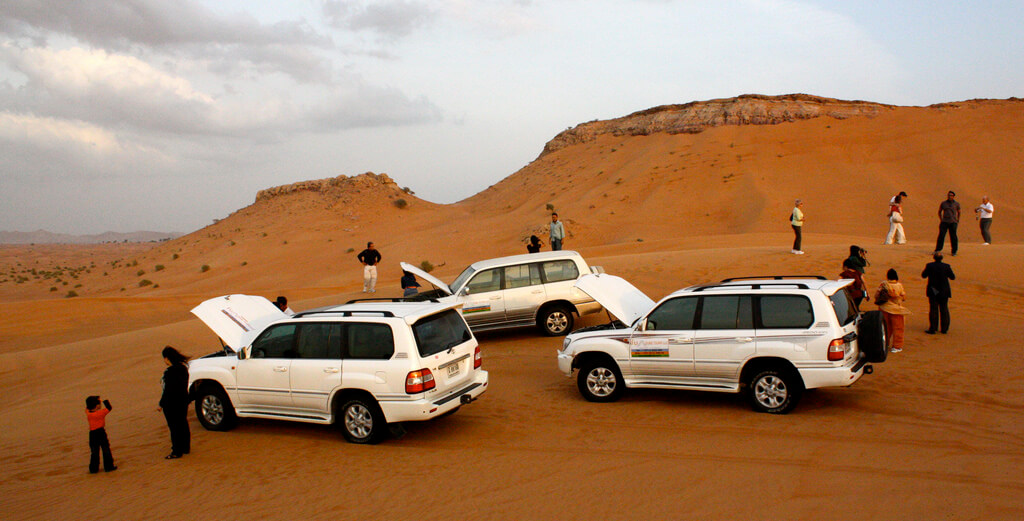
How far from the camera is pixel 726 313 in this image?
26.2 feet

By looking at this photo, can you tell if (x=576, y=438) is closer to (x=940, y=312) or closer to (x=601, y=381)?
(x=601, y=381)

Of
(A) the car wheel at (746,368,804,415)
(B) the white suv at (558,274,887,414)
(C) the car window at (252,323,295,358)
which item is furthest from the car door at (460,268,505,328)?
(A) the car wheel at (746,368,804,415)

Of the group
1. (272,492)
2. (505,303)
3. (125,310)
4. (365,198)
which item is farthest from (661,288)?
(365,198)

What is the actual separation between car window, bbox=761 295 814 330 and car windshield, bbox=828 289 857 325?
33 centimetres

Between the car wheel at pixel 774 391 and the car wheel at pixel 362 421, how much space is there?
4585 mm

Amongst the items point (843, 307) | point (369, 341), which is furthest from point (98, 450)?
point (843, 307)

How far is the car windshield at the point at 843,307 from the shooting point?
7543 mm

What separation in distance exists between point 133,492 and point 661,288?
14.1 m

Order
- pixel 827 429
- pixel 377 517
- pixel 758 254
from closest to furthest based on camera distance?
pixel 377 517 → pixel 827 429 → pixel 758 254

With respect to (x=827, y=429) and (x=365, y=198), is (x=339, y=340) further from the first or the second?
(x=365, y=198)

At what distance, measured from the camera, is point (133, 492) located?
22.0ft

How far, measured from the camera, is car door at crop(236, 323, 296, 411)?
7.84 meters

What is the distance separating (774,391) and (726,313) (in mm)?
1098

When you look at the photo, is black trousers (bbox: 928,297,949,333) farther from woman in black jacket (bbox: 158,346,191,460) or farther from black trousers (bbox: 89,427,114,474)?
black trousers (bbox: 89,427,114,474)
